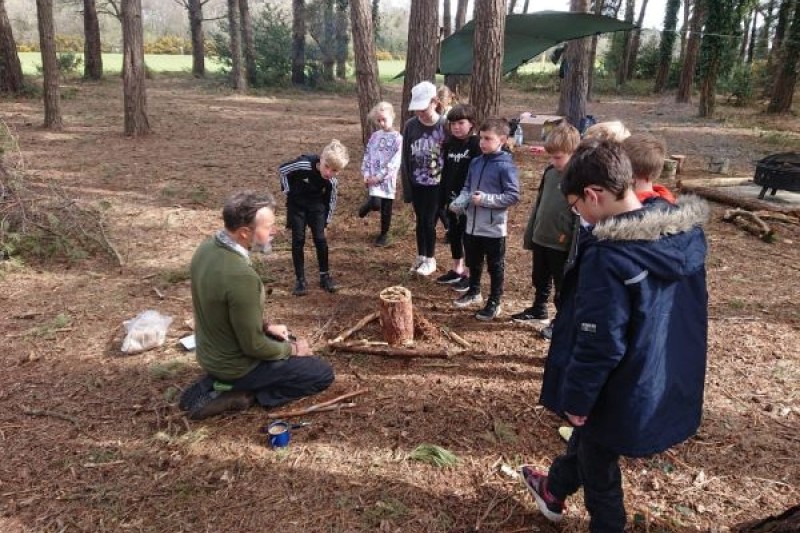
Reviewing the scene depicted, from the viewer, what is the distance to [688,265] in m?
1.96

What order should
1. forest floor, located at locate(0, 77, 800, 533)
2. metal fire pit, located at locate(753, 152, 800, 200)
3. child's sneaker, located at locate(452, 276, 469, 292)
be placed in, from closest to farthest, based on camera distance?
forest floor, located at locate(0, 77, 800, 533)
child's sneaker, located at locate(452, 276, 469, 292)
metal fire pit, located at locate(753, 152, 800, 200)

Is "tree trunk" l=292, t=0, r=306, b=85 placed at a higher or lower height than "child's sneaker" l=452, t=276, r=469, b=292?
higher

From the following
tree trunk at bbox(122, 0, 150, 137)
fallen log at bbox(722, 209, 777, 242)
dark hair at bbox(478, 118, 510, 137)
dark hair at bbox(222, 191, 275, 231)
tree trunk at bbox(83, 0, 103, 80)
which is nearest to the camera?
dark hair at bbox(222, 191, 275, 231)

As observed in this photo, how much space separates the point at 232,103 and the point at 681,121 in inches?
561

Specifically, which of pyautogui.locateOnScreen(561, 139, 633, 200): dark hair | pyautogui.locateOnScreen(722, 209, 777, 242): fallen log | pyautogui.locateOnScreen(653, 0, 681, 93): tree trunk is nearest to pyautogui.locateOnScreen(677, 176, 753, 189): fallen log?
pyautogui.locateOnScreen(722, 209, 777, 242): fallen log

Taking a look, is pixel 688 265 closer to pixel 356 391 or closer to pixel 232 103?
pixel 356 391

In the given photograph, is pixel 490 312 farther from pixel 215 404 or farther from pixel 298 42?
pixel 298 42

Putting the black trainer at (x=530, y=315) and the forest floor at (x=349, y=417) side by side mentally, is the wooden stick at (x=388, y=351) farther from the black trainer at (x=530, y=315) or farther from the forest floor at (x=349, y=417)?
the black trainer at (x=530, y=315)

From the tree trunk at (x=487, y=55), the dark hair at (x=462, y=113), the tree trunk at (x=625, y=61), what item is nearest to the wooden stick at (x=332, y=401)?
the dark hair at (x=462, y=113)

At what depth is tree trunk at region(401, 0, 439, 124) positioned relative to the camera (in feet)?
25.8

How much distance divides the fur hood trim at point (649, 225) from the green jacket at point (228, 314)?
6.38 feet

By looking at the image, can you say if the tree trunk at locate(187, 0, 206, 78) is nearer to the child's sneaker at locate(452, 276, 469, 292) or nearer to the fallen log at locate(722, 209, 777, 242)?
the child's sneaker at locate(452, 276, 469, 292)

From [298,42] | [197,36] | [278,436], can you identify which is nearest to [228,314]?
[278,436]

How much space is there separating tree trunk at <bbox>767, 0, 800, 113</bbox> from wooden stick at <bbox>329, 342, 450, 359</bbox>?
17008 mm
